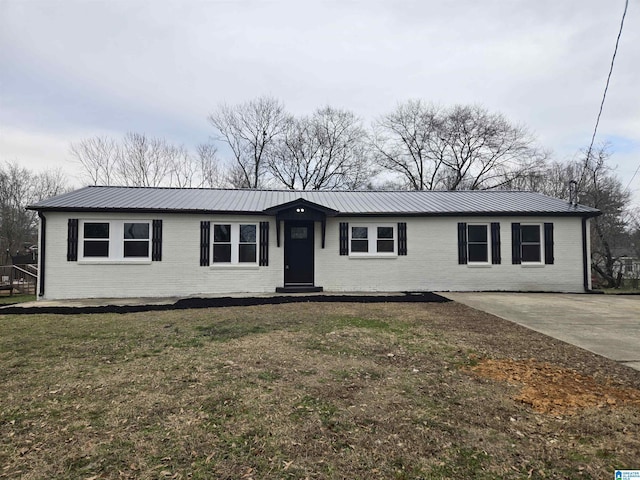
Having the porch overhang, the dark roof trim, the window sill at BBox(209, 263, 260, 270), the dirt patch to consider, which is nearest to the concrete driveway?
the dirt patch

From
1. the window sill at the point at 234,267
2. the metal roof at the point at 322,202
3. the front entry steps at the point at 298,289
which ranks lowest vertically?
the front entry steps at the point at 298,289

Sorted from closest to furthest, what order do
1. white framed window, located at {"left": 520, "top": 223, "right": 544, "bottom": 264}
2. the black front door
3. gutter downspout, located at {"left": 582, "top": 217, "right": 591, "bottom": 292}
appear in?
the black front door
gutter downspout, located at {"left": 582, "top": 217, "right": 591, "bottom": 292}
white framed window, located at {"left": 520, "top": 223, "right": 544, "bottom": 264}

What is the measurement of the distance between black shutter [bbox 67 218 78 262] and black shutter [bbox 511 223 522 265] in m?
15.3

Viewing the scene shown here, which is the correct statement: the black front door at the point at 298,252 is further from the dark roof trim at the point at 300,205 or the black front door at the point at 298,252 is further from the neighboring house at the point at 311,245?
the dark roof trim at the point at 300,205

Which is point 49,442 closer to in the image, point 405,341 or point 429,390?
point 429,390

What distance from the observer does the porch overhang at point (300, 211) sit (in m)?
12.0

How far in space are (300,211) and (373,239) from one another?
2967 mm

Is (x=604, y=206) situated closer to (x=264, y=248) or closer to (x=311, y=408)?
(x=264, y=248)

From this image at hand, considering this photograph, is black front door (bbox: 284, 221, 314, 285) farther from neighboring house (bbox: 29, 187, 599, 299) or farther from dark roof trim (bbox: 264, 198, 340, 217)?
dark roof trim (bbox: 264, 198, 340, 217)

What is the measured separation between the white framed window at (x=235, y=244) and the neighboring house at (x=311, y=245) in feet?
0.12

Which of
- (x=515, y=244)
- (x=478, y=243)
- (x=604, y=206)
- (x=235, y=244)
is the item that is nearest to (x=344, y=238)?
(x=235, y=244)

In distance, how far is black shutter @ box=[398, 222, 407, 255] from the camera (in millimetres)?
12953

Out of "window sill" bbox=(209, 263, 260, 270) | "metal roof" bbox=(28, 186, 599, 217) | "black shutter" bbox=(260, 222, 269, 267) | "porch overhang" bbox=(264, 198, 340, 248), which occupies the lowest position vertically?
"window sill" bbox=(209, 263, 260, 270)

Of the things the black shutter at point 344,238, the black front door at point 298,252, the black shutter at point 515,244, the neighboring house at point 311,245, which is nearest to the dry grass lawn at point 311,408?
the neighboring house at point 311,245
